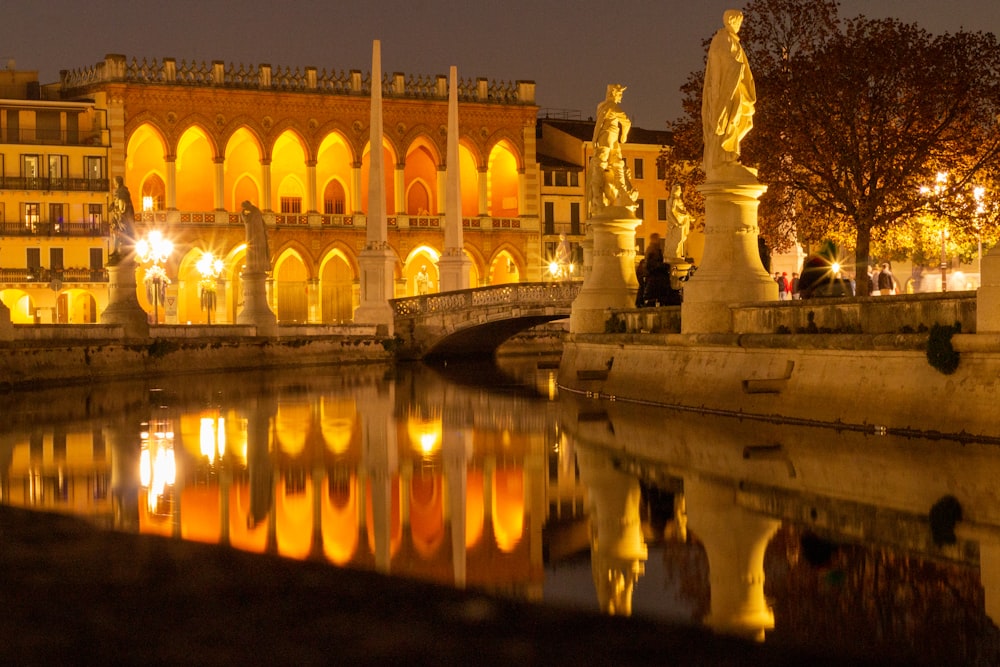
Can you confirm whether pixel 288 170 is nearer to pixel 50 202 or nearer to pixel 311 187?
pixel 311 187

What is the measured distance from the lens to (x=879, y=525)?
748 cm

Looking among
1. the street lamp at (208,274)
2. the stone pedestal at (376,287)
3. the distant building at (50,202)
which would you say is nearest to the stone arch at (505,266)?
the street lamp at (208,274)

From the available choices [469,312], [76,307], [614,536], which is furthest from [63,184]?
[614,536]

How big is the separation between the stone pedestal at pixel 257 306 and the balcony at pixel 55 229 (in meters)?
23.6

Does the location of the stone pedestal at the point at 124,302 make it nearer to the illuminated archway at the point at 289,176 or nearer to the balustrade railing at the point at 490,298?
the balustrade railing at the point at 490,298

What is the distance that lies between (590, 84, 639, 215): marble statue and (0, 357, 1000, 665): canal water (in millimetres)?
6946

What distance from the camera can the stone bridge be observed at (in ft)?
135

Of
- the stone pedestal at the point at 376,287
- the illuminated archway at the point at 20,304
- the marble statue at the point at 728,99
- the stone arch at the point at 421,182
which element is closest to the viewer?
the marble statue at the point at 728,99

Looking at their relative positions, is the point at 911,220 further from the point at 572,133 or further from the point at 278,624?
the point at 572,133

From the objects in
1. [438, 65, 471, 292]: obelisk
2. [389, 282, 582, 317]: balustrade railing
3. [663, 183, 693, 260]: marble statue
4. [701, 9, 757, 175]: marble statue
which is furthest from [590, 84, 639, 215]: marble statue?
[438, 65, 471, 292]: obelisk

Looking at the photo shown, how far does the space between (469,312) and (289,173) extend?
23975 mm

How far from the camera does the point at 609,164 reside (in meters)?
22.8

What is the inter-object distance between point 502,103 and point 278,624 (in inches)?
2338

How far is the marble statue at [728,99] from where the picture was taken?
16.3m
